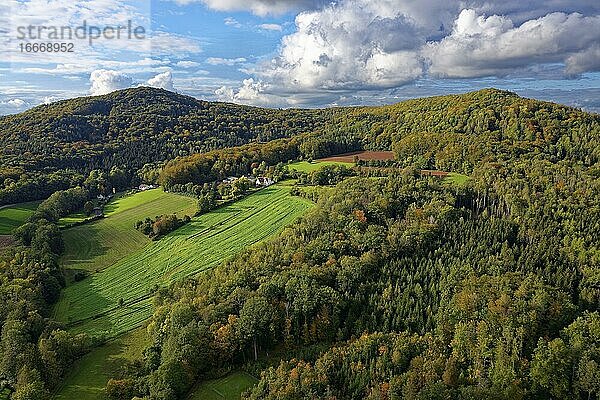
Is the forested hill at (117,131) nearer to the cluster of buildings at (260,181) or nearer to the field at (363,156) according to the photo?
the cluster of buildings at (260,181)

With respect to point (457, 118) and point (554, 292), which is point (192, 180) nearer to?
point (457, 118)

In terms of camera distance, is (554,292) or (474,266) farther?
(474,266)

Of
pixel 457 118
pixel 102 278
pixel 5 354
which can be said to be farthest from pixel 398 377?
pixel 457 118

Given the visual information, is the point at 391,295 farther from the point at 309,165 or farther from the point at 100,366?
the point at 309,165

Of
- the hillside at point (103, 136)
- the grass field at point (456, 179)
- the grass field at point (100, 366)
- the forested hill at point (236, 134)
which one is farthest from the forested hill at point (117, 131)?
the grass field at point (456, 179)

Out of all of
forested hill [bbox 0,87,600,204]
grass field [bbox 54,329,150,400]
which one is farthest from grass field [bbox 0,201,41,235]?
grass field [bbox 54,329,150,400]

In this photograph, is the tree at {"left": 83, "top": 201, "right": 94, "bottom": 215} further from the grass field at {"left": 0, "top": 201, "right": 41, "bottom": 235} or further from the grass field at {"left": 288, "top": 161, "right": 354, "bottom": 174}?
the grass field at {"left": 288, "top": 161, "right": 354, "bottom": 174}

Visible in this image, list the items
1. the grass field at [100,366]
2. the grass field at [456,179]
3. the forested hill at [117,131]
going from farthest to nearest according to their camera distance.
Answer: the forested hill at [117,131] < the grass field at [456,179] < the grass field at [100,366]
